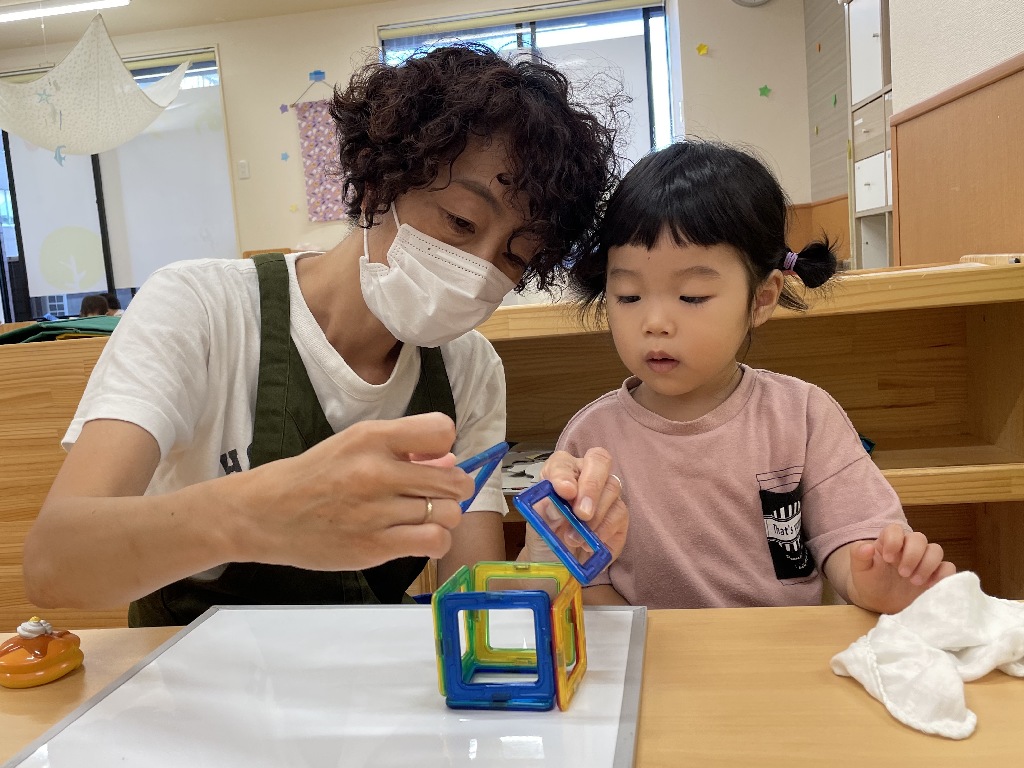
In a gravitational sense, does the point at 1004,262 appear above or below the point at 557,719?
above

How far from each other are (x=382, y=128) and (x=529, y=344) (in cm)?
101

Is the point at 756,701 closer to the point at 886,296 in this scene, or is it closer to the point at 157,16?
the point at 886,296

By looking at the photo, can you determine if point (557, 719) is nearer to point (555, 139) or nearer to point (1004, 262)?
point (555, 139)

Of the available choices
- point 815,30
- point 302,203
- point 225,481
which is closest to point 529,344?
point 225,481

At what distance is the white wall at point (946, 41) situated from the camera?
69.2 inches

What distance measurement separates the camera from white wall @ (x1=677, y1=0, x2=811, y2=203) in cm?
570

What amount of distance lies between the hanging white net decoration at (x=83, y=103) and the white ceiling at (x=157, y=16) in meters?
2.15

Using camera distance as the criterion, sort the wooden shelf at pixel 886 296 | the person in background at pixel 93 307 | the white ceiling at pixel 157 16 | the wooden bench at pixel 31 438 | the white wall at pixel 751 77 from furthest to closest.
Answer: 1. the white ceiling at pixel 157 16
2. the white wall at pixel 751 77
3. the person in background at pixel 93 307
4. the wooden bench at pixel 31 438
5. the wooden shelf at pixel 886 296

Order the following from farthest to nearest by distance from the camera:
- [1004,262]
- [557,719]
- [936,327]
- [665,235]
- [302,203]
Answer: [302,203]
[936,327]
[1004,262]
[665,235]
[557,719]

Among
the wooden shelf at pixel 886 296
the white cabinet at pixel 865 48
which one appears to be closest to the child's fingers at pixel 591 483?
the wooden shelf at pixel 886 296

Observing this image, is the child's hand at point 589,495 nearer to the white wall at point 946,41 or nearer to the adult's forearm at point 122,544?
the adult's forearm at point 122,544

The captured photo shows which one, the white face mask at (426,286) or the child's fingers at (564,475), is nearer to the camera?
the child's fingers at (564,475)

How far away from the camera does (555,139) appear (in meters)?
1.02

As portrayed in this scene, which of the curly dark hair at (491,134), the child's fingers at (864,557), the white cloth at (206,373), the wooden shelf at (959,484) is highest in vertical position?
the curly dark hair at (491,134)
